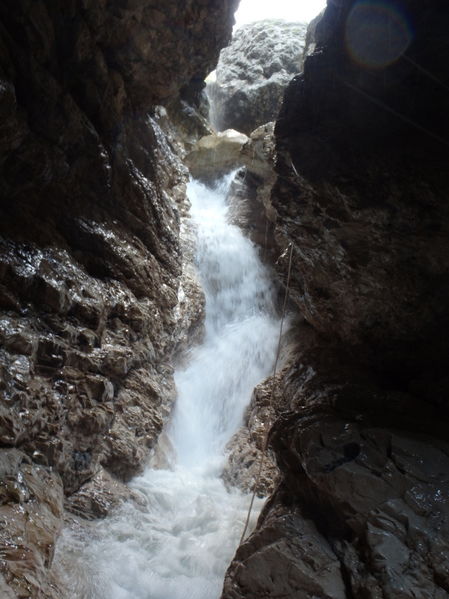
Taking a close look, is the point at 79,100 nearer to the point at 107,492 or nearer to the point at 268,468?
the point at 107,492

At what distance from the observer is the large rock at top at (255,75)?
20156mm

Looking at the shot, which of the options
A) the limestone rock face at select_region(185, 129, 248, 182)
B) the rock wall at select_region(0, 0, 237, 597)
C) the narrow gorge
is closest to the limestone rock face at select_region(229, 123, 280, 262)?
the limestone rock face at select_region(185, 129, 248, 182)

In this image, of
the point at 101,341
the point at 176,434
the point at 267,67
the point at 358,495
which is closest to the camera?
the point at 358,495

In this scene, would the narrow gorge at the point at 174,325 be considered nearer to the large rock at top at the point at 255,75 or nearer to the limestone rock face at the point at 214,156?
the limestone rock face at the point at 214,156

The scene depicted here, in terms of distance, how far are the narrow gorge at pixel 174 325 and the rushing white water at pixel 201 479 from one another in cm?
4

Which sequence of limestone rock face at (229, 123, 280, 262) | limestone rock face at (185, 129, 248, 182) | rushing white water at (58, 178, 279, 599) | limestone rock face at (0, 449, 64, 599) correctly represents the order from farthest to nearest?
limestone rock face at (185, 129, 248, 182) → limestone rock face at (229, 123, 280, 262) → rushing white water at (58, 178, 279, 599) → limestone rock face at (0, 449, 64, 599)

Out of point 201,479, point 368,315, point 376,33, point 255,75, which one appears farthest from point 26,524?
point 255,75

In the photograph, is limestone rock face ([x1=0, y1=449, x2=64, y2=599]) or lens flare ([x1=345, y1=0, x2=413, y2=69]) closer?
limestone rock face ([x1=0, y1=449, x2=64, y2=599])

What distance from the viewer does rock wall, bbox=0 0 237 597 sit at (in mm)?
4250

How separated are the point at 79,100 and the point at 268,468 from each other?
618cm

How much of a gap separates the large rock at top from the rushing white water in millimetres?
8283

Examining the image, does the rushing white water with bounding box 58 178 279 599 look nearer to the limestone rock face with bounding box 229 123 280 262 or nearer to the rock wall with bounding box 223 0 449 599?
the limestone rock face with bounding box 229 123 280 262

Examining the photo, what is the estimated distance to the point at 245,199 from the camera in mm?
15445

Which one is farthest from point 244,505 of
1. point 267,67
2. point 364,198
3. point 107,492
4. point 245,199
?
point 267,67
